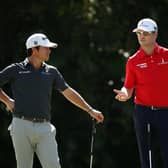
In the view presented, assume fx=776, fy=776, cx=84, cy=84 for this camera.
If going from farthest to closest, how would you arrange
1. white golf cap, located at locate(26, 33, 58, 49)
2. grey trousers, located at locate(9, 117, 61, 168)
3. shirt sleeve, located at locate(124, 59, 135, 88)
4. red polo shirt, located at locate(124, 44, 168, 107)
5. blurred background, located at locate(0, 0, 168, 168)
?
blurred background, located at locate(0, 0, 168, 168), shirt sleeve, located at locate(124, 59, 135, 88), red polo shirt, located at locate(124, 44, 168, 107), white golf cap, located at locate(26, 33, 58, 49), grey trousers, located at locate(9, 117, 61, 168)

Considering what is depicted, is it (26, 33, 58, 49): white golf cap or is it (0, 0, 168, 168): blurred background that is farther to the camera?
(0, 0, 168, 168): blurred background

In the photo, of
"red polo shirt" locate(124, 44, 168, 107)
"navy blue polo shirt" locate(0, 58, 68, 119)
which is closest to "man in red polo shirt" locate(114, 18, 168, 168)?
"red polo shirt" locate(124, 44, 168, 107)

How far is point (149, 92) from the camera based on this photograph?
314 inches

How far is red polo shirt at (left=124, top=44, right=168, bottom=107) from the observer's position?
797 cm

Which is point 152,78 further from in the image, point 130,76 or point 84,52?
point 84,52

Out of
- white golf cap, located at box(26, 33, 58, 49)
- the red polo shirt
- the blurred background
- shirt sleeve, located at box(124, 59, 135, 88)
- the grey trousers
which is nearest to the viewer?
the grey trousers

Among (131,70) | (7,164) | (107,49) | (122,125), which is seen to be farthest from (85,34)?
(131,70)

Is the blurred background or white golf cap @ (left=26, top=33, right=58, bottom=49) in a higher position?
white golf cap @ (left=26, top=33, right=58, bottom=49)

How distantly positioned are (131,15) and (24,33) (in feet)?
7.44

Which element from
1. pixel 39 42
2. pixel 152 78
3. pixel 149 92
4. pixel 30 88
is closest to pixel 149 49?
pixel 152 78

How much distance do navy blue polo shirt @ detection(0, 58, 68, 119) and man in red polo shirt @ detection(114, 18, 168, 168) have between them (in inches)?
29.2

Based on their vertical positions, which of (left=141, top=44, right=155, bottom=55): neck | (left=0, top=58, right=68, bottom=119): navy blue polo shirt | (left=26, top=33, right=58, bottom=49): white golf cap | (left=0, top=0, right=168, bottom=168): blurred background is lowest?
(left=0, top=0, right=168, bottom=168): blurred background

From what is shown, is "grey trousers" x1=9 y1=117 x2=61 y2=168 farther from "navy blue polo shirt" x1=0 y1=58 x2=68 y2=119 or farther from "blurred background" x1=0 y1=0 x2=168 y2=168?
"blurred background" x1=0 y1=0 x2=168 y2=168

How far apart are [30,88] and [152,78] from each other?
4.16ft
